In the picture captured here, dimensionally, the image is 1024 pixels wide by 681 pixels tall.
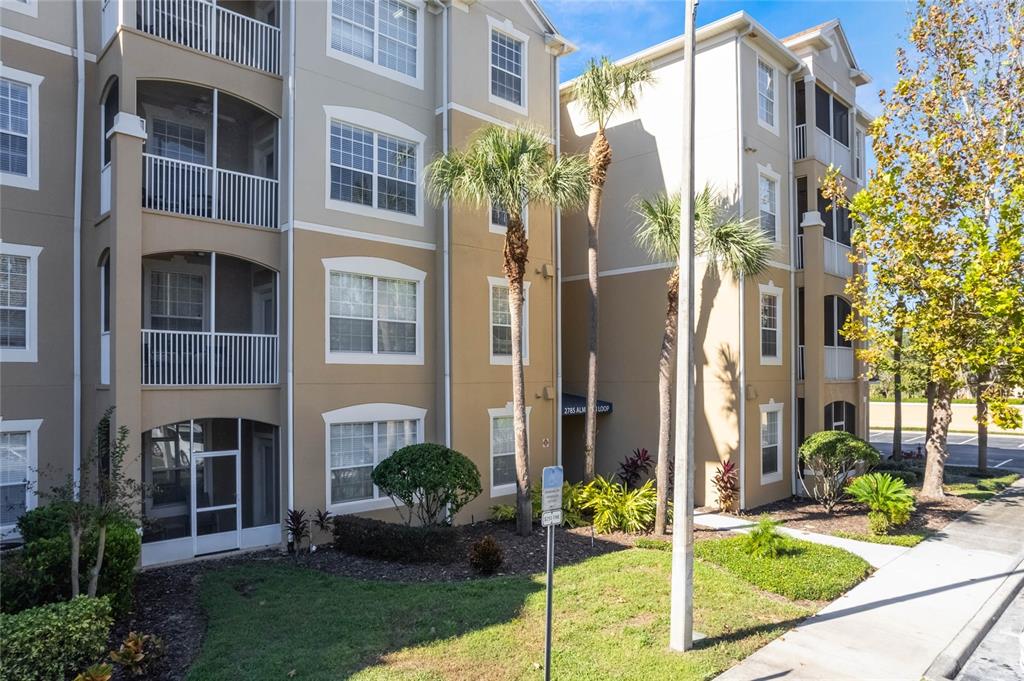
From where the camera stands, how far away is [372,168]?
46.6 ft

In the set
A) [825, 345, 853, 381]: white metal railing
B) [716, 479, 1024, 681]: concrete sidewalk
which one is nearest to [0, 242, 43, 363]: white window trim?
[716, 479, 1024, 681]: concrete sidewalk

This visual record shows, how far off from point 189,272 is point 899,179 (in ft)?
53.9

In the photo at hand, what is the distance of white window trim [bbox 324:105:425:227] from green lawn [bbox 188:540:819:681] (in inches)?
281

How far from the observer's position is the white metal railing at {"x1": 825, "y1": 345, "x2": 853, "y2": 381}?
64.2ft

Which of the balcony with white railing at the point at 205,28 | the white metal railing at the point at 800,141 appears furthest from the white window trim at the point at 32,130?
the white metal railing at the point at 800,141

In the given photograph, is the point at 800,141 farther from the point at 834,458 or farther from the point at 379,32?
the point at 379,32

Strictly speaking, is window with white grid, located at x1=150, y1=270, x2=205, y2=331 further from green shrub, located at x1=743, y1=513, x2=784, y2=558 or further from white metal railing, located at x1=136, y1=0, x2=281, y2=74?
green shrub, located at x1=743, y1=513, x2=784, y2=558

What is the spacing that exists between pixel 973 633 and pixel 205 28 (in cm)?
1587

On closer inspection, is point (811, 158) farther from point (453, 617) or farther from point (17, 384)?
point (17, 384)

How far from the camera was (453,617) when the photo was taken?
29.0 feet

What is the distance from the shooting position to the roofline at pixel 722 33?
54.5 ft

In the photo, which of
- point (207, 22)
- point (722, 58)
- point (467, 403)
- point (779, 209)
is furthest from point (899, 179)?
point (207, 22)

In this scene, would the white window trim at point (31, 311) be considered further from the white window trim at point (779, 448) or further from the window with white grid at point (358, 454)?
the white window trim at point (779, 448)

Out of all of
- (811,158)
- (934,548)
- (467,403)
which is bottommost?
(934,548)
